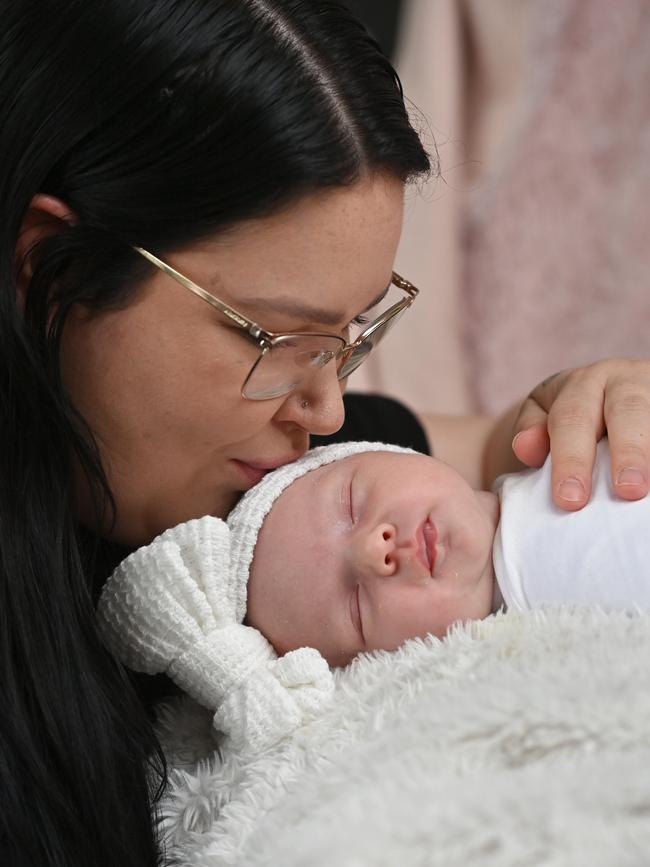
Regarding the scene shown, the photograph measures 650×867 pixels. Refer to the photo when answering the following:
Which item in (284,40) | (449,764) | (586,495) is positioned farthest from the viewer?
(586,495)

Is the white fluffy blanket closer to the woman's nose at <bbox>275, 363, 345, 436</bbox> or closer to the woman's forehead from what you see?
the woman's nose at <bbox>275, 363, 345, 436</bbox>

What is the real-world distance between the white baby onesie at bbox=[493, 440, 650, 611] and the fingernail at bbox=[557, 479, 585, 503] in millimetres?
19

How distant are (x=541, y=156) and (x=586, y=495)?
5.21ft

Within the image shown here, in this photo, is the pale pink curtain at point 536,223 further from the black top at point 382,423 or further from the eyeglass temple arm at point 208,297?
the eyeglass temple arm at point 208,297

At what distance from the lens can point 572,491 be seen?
1.40 m

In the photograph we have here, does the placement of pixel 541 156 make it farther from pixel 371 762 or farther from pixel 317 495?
pixel 371 762

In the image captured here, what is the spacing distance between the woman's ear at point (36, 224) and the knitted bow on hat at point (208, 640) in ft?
1.19

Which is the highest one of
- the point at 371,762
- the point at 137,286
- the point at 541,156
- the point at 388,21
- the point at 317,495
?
the point at 388,21

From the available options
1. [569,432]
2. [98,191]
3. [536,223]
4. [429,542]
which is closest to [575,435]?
[569,432]

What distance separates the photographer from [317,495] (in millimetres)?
1499

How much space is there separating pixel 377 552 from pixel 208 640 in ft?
0.75

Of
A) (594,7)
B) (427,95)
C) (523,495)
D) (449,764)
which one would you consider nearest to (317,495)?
(523,495)

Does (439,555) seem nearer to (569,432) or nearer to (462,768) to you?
(569,432)

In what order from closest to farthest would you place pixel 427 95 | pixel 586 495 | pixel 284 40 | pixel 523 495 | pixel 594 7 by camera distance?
pixel 284 40 → pixel 586 495 → pixel 523 495 → pixel 427 95 → pixel 594 7
